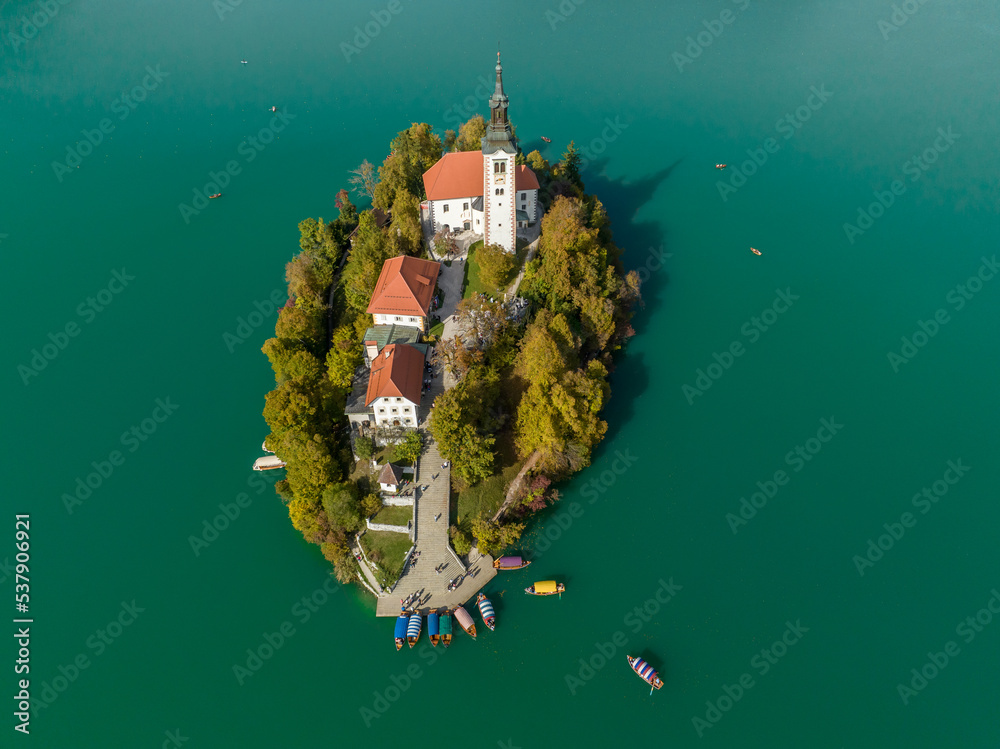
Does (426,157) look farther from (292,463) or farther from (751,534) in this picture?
(751,534)

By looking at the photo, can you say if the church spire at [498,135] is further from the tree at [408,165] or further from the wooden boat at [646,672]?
the wooden boat at [646,672]

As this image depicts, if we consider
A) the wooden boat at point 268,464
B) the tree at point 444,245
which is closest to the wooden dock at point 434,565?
the wooden boat at point 268,464

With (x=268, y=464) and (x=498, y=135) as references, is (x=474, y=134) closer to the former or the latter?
(x=498, y=135)

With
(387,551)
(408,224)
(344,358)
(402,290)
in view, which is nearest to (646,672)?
(387,551)

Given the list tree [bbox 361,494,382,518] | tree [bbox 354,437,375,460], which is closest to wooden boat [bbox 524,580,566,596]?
tree [bbox 361,494,382,518]

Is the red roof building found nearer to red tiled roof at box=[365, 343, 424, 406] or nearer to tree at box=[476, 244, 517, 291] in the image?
red tiled roof at box=[365, 343, 424, 406]

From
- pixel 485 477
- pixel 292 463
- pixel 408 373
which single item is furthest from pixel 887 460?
pixel 292 463
